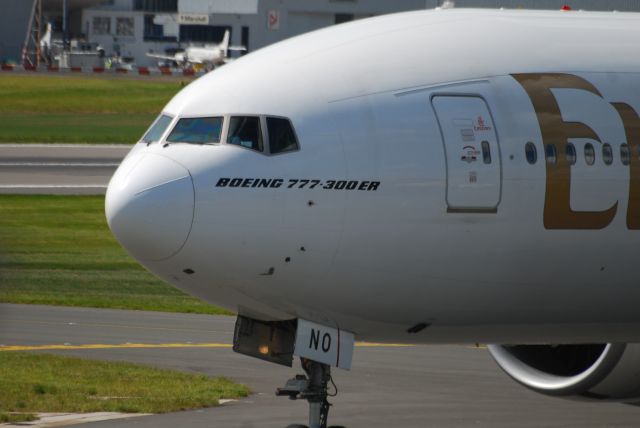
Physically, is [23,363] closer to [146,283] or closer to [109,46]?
[146,283]

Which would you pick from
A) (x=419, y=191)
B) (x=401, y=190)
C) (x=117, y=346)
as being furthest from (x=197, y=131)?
(x=117, y=346)

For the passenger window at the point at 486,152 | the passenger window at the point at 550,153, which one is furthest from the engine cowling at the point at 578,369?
the passenger window at the point at 486,152

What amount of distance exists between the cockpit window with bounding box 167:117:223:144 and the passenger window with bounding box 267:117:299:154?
50 centimetres

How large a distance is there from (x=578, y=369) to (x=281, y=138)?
19.6 ft

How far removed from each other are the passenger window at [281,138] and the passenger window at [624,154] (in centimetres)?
371

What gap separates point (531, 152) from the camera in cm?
1440

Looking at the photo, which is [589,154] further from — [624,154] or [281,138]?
[281,138]

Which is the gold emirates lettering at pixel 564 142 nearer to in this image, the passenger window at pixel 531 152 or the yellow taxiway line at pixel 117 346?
the passenger window at pixel 531 152

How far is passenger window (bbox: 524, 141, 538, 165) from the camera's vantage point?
47.1ft

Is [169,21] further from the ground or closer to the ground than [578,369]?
further from the ground

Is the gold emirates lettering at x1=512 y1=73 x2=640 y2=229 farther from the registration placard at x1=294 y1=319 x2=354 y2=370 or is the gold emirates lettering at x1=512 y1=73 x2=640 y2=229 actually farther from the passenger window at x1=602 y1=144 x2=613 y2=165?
the registration placard at x1=294 y1=319 x2=354 y2=370

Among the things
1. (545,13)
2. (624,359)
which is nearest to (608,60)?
(545,13)

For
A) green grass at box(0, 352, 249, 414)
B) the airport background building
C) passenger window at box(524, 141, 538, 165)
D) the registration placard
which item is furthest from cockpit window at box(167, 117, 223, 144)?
the airport background building

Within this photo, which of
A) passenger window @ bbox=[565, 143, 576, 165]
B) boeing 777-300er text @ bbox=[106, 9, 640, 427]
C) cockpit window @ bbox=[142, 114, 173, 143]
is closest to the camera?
boeing 777-300er text @ bbox=[106, 9, 640, 427]
